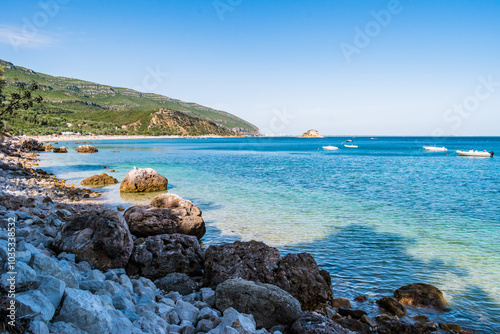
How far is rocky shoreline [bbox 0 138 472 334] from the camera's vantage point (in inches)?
165

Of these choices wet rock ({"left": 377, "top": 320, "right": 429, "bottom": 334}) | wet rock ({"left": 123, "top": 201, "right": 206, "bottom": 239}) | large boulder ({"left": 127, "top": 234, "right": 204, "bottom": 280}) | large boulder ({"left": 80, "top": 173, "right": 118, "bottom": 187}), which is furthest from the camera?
large boulder ({"left": 80, "top": 173, "right": 118, "bottom": 187})

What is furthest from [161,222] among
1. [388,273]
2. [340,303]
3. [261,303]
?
[388,273]

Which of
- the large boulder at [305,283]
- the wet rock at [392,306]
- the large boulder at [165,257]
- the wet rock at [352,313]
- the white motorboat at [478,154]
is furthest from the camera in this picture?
the white motorboat at [478,154]

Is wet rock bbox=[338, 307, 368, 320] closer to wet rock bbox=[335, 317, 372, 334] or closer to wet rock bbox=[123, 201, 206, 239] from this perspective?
wet rock bbox=[335, 317, 372, 334]

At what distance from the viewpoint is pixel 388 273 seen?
9906 mm

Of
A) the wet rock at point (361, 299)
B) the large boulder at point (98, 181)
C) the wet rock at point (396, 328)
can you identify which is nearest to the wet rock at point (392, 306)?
the wet rock at point (361, 299)

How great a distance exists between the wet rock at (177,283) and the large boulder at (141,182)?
675 inches

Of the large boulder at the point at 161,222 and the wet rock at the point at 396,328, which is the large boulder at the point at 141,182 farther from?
the wet rock at the point at 396,328

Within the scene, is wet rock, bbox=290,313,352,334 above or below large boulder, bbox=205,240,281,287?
below

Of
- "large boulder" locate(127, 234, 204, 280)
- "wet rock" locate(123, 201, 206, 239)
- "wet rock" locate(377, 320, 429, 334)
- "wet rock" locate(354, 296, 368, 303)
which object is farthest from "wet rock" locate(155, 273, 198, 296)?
→ "wet rock" locate(377, 320, 429, 334)

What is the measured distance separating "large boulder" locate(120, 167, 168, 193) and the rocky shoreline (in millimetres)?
12468

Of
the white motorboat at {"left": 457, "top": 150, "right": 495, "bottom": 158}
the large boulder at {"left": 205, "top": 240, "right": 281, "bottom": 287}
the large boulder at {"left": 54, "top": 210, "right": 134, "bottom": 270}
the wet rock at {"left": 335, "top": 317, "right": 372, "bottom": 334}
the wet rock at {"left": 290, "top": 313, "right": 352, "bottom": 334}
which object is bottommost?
the wet rock at {"left": 335, "top": 317, "right": 372, "bottom": 334}

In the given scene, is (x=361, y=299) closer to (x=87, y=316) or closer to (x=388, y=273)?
(x=388, y=273)

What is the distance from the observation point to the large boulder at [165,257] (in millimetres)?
8594
